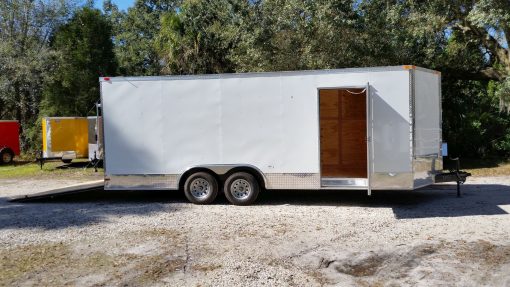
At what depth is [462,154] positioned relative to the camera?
1897cm

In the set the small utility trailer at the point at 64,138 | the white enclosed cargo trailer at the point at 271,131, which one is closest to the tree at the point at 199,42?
the small utility trailer at the point at 64,138

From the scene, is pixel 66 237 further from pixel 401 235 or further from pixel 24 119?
pixel 24 119

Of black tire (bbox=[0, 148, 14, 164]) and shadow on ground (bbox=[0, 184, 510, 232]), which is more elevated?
black tire (bbox=[0, 148, 14, 164])

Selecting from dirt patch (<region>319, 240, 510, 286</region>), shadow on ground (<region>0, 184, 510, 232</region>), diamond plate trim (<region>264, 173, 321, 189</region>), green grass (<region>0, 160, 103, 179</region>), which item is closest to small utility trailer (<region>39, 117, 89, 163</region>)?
green grass (<region>0, 160, 103, 179</region>)

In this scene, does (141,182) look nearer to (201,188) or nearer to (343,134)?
(201,188)

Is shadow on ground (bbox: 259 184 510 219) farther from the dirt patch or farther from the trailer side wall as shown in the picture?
the dirt patch

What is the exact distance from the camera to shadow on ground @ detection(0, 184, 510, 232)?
923 centimetres

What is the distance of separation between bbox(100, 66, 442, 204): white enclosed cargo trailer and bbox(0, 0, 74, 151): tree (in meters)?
16.4

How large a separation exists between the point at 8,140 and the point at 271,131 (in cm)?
1799

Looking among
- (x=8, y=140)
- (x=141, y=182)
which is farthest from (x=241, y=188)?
(x=8, y=140)

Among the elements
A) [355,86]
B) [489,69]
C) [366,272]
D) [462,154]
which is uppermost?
[489,69]

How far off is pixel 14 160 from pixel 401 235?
22.1m

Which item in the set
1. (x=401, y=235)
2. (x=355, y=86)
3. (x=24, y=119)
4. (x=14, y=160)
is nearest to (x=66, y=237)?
(x=401, y=235)

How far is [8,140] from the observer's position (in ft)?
77.6
